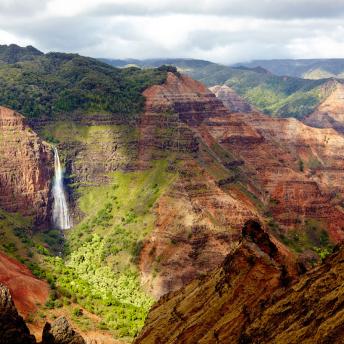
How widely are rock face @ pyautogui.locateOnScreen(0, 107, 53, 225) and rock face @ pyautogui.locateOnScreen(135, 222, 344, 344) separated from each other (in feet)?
285

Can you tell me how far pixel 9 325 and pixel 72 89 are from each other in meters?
121

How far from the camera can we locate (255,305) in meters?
31.5

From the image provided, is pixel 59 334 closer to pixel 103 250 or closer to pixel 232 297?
pixel 232 297

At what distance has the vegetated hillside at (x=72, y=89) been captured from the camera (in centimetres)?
14712

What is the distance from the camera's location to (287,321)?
2658 cm

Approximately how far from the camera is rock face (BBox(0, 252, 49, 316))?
79.8 meters

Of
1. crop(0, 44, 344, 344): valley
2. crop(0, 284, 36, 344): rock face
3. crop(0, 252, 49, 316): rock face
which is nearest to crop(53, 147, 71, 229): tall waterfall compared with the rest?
crop(0, 44, 344, 344): valley

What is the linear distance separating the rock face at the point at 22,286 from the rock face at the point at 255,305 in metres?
41.2

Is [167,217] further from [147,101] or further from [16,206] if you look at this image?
[147,101]

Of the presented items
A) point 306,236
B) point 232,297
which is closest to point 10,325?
point 232,297

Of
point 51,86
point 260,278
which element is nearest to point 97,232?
point 51,86

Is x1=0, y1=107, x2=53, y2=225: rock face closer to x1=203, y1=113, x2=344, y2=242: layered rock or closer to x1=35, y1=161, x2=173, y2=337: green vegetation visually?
x1=35, y1=161, x2=173, y2=337: green vegetation

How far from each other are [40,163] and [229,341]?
339 ft

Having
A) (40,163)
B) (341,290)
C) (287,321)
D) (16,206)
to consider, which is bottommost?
(16,206)
